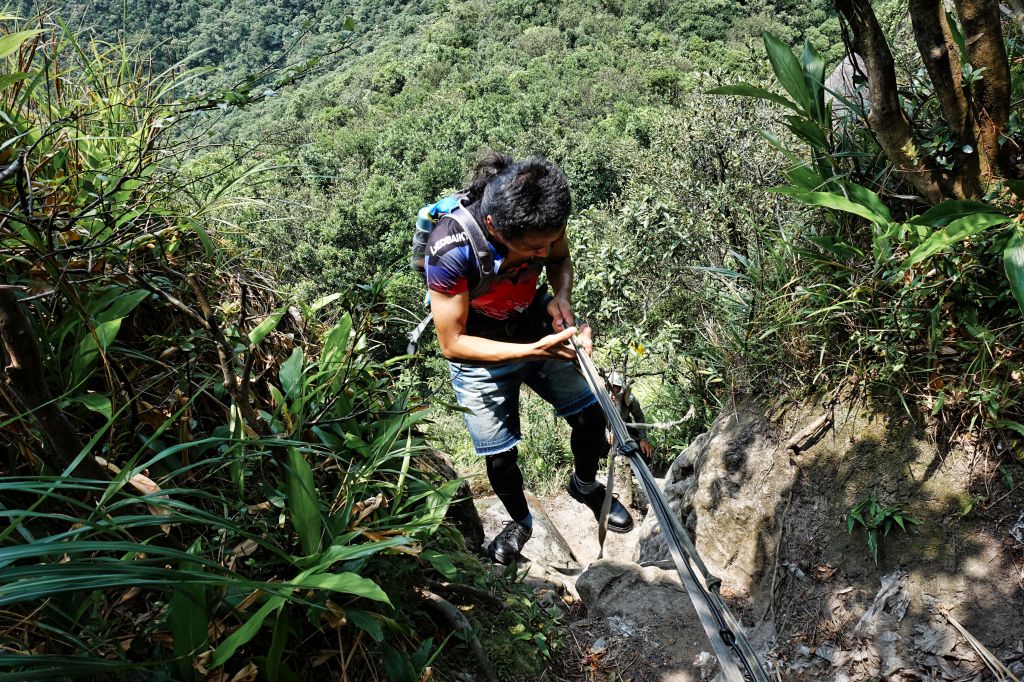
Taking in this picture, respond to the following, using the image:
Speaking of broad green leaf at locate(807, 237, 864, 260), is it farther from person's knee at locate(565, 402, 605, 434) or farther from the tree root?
the tree root

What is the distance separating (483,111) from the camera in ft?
146

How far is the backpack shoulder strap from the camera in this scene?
9.22 ft

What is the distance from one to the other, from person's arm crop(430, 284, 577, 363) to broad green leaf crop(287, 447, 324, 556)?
3.83ft

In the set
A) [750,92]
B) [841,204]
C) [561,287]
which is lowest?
[561,287]

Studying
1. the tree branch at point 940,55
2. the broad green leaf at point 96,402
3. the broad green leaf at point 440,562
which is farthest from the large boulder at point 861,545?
the broad green leaf at point 96,402

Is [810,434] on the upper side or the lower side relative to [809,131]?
lower

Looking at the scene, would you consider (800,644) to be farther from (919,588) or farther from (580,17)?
(580,17)

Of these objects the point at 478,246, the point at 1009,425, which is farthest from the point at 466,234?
the point at 1009,425

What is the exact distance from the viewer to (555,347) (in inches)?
116

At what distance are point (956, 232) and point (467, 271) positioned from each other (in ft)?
6.20

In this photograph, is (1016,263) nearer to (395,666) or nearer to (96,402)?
(395,666)

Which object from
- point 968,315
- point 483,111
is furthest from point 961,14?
point 483,111

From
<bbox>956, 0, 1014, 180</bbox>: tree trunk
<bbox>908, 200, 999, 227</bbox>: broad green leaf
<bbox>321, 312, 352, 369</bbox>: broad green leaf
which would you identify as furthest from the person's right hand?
<bbox>956, 0, 1014, 180</bbox>: tree trunk

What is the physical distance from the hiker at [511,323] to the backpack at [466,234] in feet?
0.06
